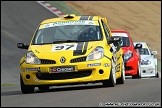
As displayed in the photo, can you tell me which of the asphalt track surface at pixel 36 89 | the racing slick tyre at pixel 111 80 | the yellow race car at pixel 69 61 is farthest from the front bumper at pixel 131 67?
the racing slick tyre at pixel 111 80

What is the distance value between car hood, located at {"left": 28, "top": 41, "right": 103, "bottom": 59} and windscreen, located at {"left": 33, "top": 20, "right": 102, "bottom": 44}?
0.40m

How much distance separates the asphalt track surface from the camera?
1016cm

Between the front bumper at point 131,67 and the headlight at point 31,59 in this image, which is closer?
the headlight at point 31,59

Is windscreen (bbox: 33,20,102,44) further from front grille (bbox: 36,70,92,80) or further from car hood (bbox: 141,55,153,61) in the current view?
car hood (bbox: 141,55,153,61)

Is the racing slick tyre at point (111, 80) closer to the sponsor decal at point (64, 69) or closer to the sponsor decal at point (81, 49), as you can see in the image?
the sponsor decal at point (81, 49)

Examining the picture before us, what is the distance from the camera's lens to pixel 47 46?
13.4 m

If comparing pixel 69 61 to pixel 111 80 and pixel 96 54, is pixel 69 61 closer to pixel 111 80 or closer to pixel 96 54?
pixel 96 54

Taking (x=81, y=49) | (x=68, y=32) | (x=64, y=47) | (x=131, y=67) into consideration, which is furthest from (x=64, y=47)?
(x=131, y=67)

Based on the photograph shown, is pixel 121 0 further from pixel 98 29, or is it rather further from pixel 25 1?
pixel 98 29

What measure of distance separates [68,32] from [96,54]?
136 centimetres

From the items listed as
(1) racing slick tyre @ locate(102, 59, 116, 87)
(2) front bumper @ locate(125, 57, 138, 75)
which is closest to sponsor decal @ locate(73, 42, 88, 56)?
(1) racing slick tyre @ locate(102, 59, 116, 87)

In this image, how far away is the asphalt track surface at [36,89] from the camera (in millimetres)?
10155

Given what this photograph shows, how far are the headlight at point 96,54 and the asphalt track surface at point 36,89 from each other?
0.61 metres

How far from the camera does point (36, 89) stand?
50.7ft
